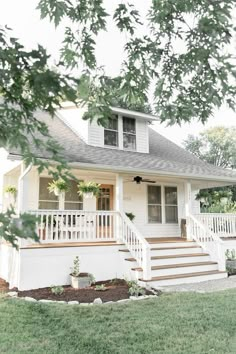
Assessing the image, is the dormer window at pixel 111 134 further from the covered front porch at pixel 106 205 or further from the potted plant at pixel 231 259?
the potted plant at pixel 231 259

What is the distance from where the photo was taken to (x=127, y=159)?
406 inches

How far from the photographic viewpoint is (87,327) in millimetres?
4570

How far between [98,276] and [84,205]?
3028 millimetres

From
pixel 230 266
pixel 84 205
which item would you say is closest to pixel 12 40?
pixel 84 205

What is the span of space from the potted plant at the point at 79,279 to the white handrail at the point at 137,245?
1.38m

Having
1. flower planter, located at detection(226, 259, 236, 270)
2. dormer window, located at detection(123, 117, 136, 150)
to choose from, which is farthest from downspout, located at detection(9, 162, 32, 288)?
flower planter, located at detection(226, 259, 236, 270)

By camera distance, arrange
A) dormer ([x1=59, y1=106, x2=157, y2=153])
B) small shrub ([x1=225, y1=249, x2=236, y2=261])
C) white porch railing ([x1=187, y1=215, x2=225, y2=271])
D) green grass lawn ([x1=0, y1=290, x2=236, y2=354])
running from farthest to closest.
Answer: dormer ([x1=59, y1=106, x2=157, y2=153]), small shrub ([x1=225, y1=249, x2=236, y2=261]), white porch railing ([x1=187, y1=215, x2=225, y2=271]), green grass lawn ([x1=0, y1=290, x2=236, y2=354])

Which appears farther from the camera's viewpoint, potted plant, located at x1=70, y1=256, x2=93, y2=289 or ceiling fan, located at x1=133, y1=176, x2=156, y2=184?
ceiling fan, located at x1=133, y1=176, x2=156, y2=184

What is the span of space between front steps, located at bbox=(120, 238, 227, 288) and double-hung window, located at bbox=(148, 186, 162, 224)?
2.44 metres

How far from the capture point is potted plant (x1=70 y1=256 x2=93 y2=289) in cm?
732

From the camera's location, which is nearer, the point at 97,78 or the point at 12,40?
the point at 12,40

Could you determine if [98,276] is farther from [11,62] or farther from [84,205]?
[11,62]

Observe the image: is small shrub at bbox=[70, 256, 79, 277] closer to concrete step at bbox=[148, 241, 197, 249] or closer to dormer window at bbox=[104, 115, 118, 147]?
concrete step at bbox=[148, 241, 197, 249]

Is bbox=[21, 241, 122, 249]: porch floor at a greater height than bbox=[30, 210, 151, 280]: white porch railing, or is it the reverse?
bbox=[30, 210, 151, 280]: white porch railing
